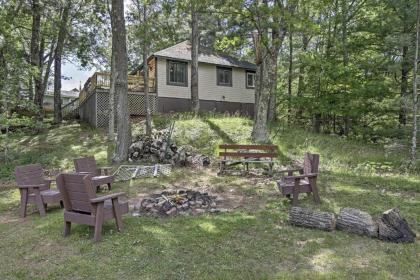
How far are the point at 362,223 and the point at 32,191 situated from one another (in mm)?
5730

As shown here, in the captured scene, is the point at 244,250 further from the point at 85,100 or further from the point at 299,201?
the point at 85,100

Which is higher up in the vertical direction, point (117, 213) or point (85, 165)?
point (85, 165)

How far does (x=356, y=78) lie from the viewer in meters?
15.0

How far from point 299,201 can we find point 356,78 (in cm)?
1101

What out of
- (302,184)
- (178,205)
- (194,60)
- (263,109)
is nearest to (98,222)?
(178,205)

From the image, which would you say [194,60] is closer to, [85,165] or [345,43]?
[345,43]

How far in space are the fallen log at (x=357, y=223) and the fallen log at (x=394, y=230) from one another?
0.11 meters

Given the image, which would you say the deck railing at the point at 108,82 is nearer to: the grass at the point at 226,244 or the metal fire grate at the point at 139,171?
the metal fire grate at the point at 139,171

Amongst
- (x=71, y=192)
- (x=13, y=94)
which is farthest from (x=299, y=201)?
(x=13, y=94)

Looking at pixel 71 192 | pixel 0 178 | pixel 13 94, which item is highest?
pixel 13 94

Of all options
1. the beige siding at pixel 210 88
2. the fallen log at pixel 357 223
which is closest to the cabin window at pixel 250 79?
the beige siding at pixel 210 88

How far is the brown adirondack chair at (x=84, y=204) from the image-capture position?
4227 mm

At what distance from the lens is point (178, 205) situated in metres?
5.73

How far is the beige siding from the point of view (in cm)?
1825
